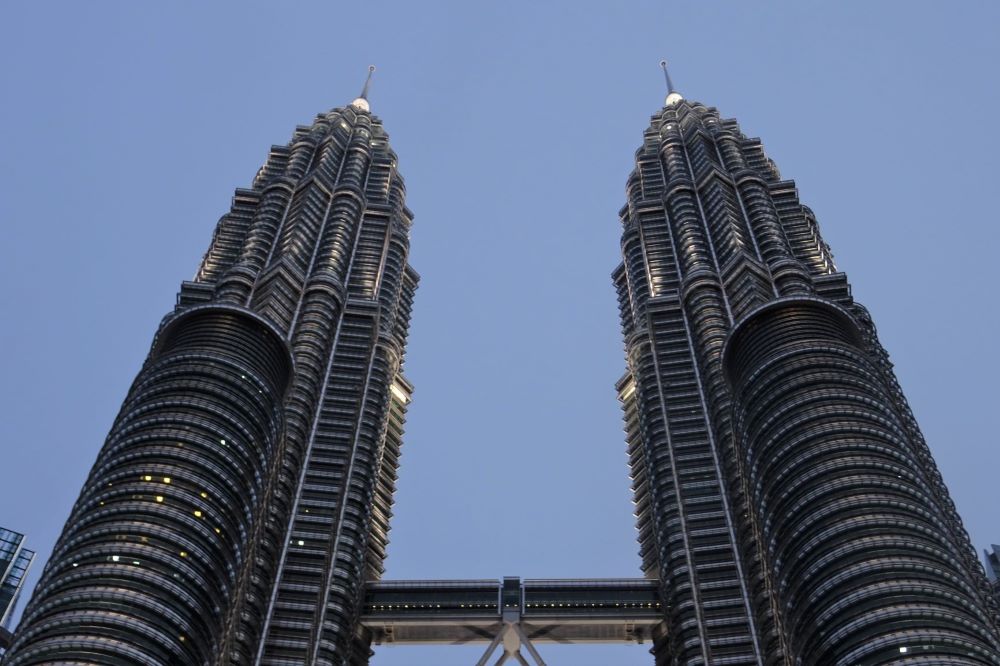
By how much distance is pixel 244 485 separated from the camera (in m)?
131

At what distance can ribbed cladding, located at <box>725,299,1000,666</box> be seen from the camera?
108250 mm

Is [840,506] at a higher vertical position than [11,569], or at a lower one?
lower

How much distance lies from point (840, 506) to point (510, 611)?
162 feet

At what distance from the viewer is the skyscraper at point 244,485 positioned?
371ft

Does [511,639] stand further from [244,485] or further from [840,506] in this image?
[840,506]

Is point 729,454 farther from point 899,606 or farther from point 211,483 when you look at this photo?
point 211,483

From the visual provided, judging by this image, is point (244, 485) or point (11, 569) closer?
point (244, 485)

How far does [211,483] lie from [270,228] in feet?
254

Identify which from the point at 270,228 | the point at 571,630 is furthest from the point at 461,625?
the point at 270,228

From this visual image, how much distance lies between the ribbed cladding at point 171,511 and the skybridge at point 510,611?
26550 millimetres

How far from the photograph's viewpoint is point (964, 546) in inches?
5300

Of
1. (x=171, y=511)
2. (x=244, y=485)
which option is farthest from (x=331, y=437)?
(x=171, y=511)

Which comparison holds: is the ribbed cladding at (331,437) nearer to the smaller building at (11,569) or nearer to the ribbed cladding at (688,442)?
the ribbed cladding at (688,442)

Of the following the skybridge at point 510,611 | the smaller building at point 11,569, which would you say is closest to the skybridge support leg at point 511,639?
the skybridge at point 510,611
